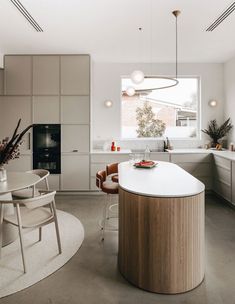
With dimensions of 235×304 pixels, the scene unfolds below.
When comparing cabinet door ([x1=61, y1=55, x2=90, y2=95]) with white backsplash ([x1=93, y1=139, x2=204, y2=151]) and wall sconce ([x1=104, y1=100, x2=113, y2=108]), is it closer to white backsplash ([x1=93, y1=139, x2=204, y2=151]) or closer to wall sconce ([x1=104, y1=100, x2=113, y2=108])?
wall sconce ([x1=104, y1=100, x2=113, y2=108])

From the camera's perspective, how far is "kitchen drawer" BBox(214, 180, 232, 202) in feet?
14.4

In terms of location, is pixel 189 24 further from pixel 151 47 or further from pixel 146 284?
pixel 146 284

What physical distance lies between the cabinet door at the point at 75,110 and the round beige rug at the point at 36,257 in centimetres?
220

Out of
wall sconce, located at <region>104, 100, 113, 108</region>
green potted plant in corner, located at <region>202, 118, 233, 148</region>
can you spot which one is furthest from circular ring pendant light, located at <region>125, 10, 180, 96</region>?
green potted plant in corner, located at <region>202, 118, 233, 148</region>

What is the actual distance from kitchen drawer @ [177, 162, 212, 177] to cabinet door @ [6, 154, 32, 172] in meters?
3.06

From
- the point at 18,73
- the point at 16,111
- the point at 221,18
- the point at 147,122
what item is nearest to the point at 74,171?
the point at 16,111

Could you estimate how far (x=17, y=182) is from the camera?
2.93m

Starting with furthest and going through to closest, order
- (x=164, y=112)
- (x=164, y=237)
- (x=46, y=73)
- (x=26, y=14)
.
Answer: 1. (x=164, y=112)
2. (x=46, y=73)
3. (x=26, y=14)
4. (x=164, y=237)

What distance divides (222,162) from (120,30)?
2.91m

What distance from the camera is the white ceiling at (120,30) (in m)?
2.98

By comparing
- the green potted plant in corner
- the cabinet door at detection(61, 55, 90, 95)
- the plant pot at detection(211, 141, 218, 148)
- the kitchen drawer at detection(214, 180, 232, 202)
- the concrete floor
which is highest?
the cabinet door at detection(61, 55, 90, 95)

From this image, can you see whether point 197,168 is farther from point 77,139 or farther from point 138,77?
point 138,77

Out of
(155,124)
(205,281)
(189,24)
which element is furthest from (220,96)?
(205,281)

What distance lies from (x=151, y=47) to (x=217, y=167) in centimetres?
261
